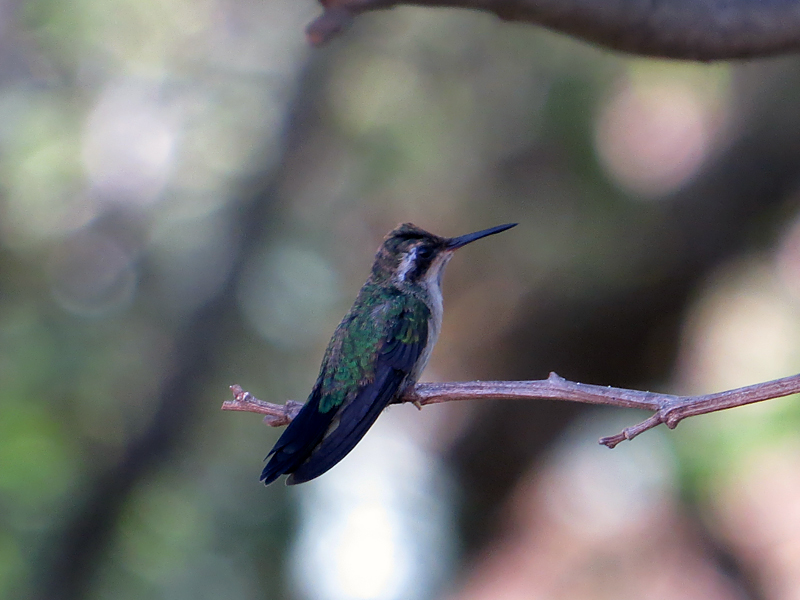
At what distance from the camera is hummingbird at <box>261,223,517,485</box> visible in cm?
263

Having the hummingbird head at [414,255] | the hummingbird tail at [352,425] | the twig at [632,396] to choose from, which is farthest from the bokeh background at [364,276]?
the twig at [632,396]

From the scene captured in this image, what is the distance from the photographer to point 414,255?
3.67m

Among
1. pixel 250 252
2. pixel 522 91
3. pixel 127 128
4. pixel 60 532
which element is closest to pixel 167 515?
pixel 60 532

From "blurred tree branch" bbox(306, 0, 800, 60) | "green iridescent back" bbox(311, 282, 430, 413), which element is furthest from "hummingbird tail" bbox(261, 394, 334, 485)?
"blurred tree branch" bbox(306, 0, 800, 60)

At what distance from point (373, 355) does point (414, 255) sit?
25.5 inches

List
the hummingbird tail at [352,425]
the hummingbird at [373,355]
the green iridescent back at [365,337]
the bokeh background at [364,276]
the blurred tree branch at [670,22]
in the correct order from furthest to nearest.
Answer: the bokeh background at [364,276] < the green iridescent back at [365,337] < the hummingbird at [373,355] < the hummingbird tail at [352,425] < the blurred tree branch at [670,22]

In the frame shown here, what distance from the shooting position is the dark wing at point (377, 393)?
256 cm

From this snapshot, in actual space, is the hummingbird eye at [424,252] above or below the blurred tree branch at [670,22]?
below

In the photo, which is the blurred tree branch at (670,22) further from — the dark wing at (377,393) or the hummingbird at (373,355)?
the dark wing at (377,393)

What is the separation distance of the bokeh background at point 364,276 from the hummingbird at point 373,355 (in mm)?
2657

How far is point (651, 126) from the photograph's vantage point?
6.63 metres

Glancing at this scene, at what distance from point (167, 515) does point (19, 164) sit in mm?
3455

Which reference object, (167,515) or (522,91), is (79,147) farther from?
(522,91)

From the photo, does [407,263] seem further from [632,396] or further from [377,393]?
[632,396]
